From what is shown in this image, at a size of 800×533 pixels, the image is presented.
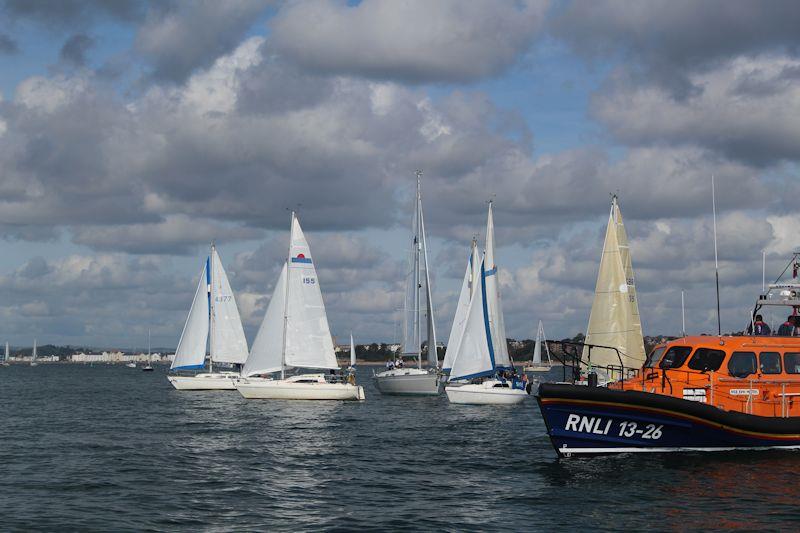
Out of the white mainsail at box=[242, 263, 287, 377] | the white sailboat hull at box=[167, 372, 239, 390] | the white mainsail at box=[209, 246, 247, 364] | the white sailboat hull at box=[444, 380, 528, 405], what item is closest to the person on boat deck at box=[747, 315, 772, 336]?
the white sailboat hull at box=[444, 380, 528, 405]

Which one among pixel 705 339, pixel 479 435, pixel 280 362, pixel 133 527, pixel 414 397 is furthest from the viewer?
pixel 414 397

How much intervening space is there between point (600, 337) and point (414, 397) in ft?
78.1

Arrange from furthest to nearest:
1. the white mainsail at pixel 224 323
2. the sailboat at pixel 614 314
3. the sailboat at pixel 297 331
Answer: the white mainsail at pixel 224 323
the sailboat at pixel 297 331
the sailboat at pixel 614 314

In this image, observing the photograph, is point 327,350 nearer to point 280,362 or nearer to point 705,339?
point 280,362

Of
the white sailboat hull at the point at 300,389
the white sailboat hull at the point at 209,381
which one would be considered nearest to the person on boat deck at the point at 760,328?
the white sailboat hull at the point at 300,389

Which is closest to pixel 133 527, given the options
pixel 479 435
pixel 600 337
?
pixel 479 435

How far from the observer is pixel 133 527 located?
800 inches

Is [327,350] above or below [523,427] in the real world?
above

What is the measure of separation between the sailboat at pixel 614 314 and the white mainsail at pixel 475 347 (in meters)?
12.2

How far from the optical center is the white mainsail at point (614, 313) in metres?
44.6

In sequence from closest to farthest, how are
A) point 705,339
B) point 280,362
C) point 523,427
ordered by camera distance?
point 705,339
point 523,427
point 280,362

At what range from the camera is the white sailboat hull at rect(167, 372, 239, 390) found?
7512 centimetres

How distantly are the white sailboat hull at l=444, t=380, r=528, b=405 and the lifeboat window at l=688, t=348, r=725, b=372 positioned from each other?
1125 inches

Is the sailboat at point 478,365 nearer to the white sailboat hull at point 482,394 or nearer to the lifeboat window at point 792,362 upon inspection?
the white sailboat hull at point 482,394
